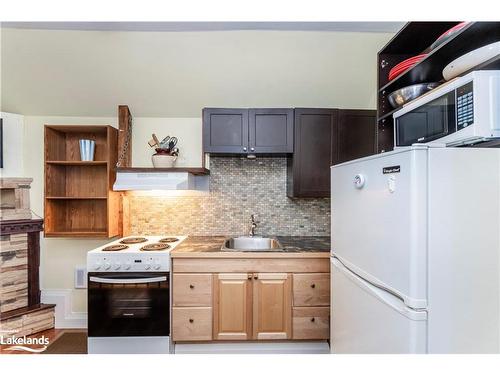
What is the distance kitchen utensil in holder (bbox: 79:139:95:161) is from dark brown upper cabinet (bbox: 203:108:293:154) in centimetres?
109

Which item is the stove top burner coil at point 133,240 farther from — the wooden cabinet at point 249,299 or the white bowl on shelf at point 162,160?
the white bowl on shelf at point 162,160

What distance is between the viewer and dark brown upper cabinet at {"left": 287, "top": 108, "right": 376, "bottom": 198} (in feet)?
7.66

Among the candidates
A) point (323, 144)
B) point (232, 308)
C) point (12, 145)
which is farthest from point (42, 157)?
point (323, 144)

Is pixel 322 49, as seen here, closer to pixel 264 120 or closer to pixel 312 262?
pixel 264 120

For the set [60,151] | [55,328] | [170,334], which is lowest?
[55,328]

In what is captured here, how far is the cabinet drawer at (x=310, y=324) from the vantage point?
6.63 ft

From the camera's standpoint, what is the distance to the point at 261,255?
6.65ft

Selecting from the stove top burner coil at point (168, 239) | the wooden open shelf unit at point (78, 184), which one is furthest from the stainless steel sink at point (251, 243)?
the wooden open shelf unit at point (78, 184)

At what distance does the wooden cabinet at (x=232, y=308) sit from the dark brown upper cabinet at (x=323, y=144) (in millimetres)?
927

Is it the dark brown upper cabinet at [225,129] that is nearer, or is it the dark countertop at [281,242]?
the dark countertop at [281,242]

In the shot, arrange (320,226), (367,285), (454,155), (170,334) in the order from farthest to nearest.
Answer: (320,226), (170,334), (367,285), (454,155)

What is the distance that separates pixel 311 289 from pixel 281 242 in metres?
0.52
